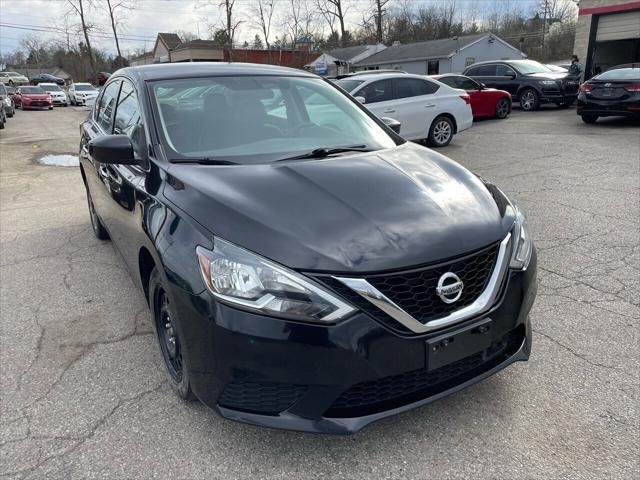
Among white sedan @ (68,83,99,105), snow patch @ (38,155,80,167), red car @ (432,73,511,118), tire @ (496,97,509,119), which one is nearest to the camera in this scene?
snow patch @ (38,155,80,167)

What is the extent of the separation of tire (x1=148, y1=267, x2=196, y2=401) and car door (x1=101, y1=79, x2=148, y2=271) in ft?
1.21

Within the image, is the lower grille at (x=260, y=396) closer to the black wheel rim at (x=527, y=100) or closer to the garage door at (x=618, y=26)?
the black wheel rim at (x=527, y=100)

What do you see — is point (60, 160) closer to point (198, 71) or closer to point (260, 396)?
point (198, 71)

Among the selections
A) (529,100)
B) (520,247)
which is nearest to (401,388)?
(520,247)

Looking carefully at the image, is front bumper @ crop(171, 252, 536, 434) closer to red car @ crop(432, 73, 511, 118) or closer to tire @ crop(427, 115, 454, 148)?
tire @ crop(427, 115, 454, 148)

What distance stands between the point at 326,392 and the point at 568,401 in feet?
4.68

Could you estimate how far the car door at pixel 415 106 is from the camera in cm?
1035

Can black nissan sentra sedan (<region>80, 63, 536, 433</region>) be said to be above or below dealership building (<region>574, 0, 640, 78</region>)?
below

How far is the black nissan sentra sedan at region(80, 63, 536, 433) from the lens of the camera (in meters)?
1.94

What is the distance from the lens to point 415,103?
34.4ft

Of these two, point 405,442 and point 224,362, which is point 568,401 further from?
point 224,362

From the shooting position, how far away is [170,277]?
2.25 metres

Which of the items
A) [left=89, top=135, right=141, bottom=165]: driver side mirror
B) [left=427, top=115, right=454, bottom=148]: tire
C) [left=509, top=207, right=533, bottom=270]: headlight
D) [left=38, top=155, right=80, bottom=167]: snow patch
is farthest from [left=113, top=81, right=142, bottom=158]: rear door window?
[left=427, top=115, right=454, bottom=148]: tire

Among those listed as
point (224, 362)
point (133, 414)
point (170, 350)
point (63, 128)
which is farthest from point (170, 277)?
point (63, 128)
